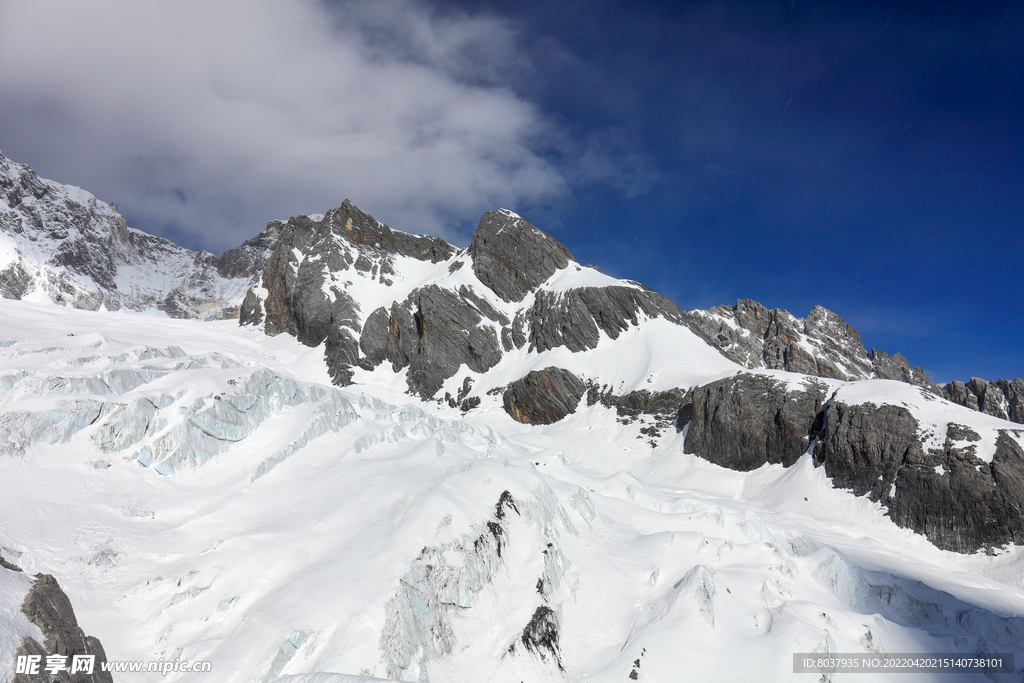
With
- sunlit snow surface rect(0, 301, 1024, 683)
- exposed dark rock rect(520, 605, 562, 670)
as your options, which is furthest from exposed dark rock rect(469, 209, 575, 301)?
exposed dark rock rect(520, 605, 562, 670)

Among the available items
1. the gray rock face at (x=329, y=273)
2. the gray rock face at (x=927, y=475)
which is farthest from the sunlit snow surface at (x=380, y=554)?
the gray rock face at (x=329, y=273)

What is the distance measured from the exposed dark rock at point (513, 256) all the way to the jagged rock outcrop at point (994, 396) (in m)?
74.2

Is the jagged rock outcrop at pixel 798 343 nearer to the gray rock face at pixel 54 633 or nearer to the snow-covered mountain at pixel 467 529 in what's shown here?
the snow-covered mountain at pixel 467 529

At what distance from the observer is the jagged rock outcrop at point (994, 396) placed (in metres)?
75.1

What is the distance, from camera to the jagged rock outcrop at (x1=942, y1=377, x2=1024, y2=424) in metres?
75.1

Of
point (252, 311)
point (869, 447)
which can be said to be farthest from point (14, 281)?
point (869, 447)

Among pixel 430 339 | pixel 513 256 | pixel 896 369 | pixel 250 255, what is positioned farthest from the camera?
pixel 250 255

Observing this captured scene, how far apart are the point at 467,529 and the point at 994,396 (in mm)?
103038

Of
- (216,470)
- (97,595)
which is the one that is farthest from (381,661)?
(216,470)

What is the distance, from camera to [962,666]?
48.3 ft

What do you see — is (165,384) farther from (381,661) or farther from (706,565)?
(706,565)

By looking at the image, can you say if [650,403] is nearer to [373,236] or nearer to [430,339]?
[430,339]

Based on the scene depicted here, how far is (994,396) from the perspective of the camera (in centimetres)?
7806

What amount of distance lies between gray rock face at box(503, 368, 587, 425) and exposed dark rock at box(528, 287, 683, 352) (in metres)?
4.69
